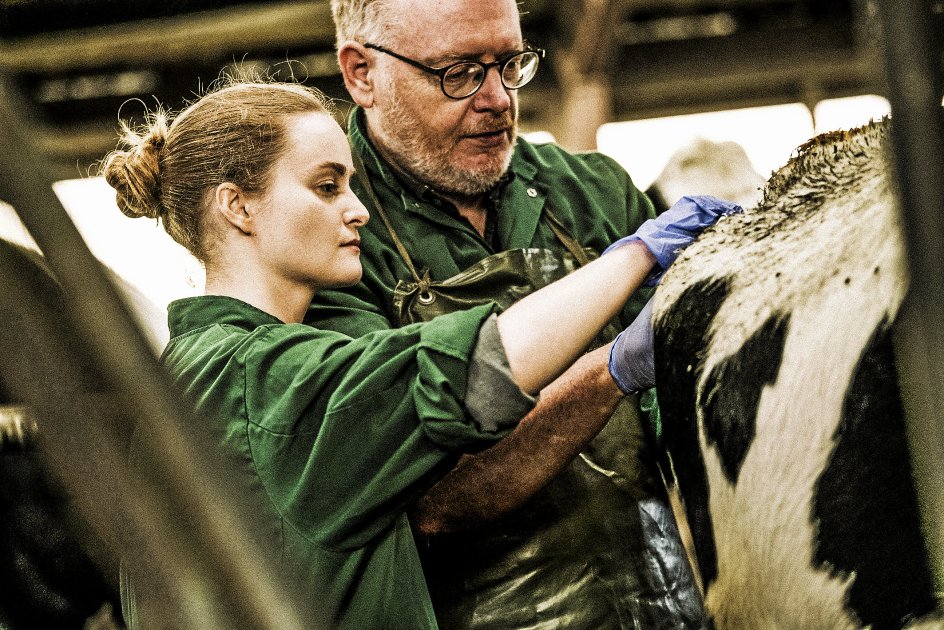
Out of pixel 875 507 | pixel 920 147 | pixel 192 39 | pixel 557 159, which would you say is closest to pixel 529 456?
Result: pixel 875 507

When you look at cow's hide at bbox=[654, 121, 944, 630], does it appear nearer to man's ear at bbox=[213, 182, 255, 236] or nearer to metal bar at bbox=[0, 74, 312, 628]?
man's ear at bbox=[213, 182, 255, 236]

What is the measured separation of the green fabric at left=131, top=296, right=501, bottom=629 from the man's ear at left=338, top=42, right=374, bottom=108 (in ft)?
1.79

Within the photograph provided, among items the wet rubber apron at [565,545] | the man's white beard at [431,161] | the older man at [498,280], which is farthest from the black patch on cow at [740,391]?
the man's white beard at [431,161]

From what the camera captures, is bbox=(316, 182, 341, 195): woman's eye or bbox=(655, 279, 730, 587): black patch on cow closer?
bbox=(655, 279, 730, 587): black patch on cow

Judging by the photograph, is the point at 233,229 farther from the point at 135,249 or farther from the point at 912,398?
the point at 912,398

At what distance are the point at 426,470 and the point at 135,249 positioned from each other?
1.78ft

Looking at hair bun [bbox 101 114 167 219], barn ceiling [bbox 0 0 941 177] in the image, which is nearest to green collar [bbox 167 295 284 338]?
hair bun [bbox 101 114 167 219]

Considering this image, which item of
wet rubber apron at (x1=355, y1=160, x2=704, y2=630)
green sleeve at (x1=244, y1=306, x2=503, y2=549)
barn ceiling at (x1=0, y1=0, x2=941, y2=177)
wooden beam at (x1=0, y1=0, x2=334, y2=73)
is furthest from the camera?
barn ceiling at (x1=0, y1=0, x2=941, y2=177)

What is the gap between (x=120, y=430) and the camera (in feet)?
1.35

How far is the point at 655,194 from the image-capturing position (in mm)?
1637

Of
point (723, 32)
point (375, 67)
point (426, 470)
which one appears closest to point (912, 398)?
point (426, 470)

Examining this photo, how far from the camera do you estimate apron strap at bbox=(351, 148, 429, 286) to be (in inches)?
56.6

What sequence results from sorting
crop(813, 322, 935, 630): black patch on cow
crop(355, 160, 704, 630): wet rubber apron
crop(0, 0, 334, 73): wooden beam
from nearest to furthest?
crop(813, 322, 935, 630): black patch on cow
crop(355, 160, 704, 630): wet rubber apron
crop(0, 0, 334, 73): wooden beam

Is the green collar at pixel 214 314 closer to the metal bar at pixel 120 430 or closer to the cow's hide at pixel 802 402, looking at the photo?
the cow's hide at pixel 802 402
